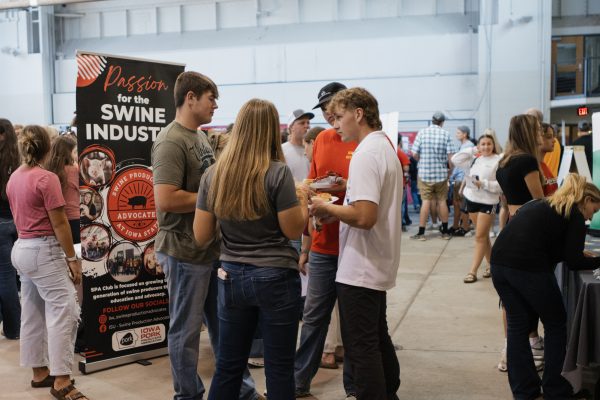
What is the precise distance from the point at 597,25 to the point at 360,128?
13.9 m

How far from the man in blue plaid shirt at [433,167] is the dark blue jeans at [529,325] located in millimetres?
6289

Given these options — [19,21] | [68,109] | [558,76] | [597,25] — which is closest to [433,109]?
[558,76]

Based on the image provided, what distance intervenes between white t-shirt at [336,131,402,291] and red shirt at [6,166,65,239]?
5.44ft

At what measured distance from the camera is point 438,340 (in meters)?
4.53

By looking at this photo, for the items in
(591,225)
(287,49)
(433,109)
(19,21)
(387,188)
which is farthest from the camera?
(19,21)

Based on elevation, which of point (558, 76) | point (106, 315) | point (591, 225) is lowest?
point (106, 315)

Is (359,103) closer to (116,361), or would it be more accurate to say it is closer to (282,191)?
(282,191)

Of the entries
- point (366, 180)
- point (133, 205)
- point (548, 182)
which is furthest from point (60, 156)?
point (548, 182)

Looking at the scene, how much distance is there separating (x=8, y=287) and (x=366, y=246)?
3190 millimetres

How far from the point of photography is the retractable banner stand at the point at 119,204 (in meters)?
3.82

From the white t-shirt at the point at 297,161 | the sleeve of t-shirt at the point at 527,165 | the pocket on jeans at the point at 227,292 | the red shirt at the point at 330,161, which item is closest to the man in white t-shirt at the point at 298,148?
the white t-shirt at the point at 297,161

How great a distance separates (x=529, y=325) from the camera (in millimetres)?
3189

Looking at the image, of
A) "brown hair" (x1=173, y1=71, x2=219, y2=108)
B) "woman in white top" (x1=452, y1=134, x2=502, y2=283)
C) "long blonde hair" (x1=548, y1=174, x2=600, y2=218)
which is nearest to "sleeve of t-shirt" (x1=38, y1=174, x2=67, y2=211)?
"brown hair" (x1=173, y1=71, x2=219, y2=108)

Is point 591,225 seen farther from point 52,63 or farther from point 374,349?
point 52,63
